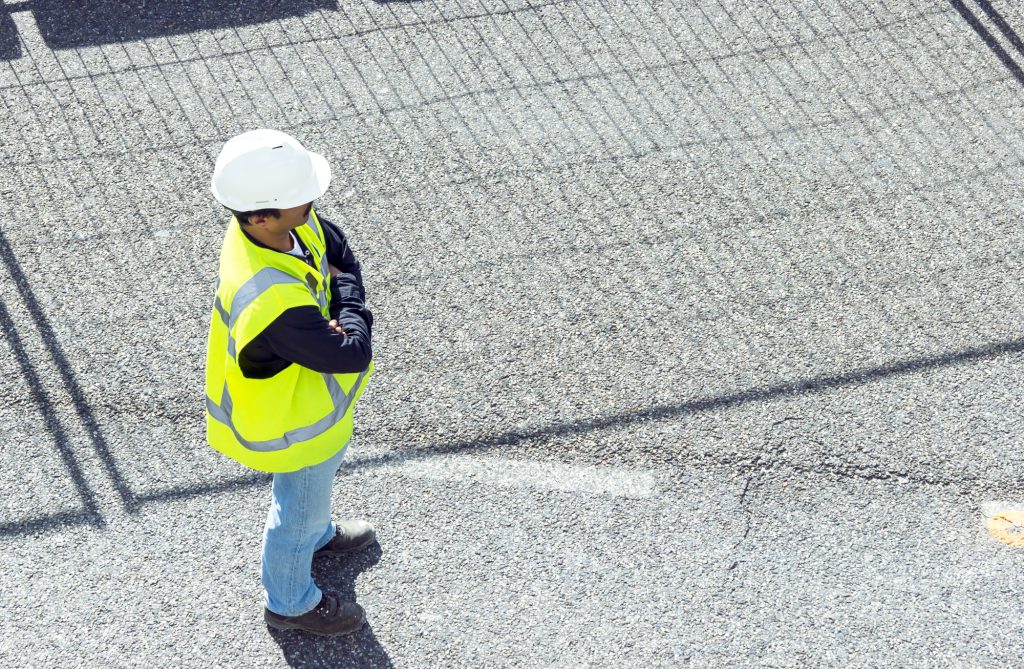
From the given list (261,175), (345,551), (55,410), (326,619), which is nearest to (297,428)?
(261,175)

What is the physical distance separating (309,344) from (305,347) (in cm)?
1

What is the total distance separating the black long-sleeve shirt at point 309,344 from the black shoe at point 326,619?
1.09 m

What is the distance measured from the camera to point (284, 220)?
10.4 ft

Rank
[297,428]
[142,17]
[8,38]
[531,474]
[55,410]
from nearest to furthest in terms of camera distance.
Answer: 1. [297,428]
2. [531,474]
3. [55,410]
4. [8,38]
5. [142,17]

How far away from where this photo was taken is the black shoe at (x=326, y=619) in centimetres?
390

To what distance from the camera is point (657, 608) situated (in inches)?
161

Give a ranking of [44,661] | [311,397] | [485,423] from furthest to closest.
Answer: [485,423] < [44,661] < [311,397]

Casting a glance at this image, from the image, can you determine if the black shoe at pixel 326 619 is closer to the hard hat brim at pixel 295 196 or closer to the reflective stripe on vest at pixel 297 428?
the reflective stripe on vest at pixel 297 428

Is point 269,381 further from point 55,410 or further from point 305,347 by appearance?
point 55,410

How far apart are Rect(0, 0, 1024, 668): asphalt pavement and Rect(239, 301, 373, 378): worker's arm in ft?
4.20

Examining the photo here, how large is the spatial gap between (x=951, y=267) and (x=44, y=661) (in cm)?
432

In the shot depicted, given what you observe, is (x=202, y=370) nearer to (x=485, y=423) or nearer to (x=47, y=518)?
(x=47, y=518)

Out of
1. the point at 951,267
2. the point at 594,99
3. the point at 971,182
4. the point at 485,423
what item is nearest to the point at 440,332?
the point at 485,423

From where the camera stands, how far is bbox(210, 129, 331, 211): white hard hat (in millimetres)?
3084
